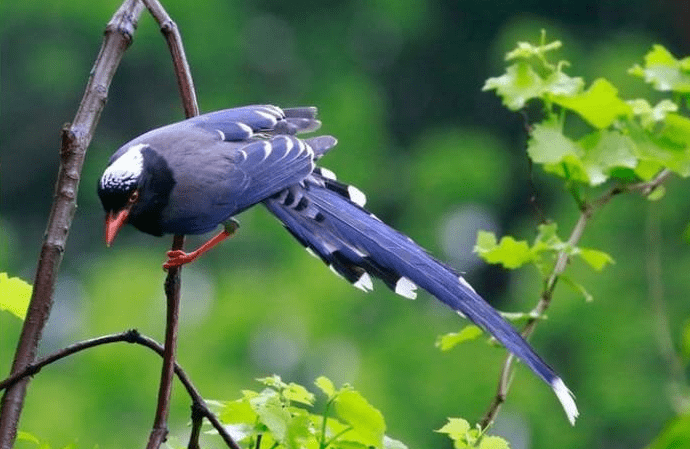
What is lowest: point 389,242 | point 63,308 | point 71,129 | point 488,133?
point 63,308

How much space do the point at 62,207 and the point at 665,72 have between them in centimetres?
100

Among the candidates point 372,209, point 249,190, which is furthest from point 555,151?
point 372,209

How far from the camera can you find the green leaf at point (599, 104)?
2.32 meters

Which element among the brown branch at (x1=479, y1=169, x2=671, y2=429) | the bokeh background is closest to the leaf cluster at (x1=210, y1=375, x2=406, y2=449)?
the brown branch at (x1=479, y1=169, x2=671, y2=429)

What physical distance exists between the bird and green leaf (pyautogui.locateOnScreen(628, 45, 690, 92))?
0.44m

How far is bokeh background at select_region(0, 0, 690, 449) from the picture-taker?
36.3 feet

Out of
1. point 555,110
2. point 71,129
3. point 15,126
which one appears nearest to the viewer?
point 71,129

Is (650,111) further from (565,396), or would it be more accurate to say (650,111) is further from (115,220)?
(115,220)

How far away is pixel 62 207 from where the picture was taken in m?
1.76

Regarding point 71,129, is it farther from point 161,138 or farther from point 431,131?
point 431,131

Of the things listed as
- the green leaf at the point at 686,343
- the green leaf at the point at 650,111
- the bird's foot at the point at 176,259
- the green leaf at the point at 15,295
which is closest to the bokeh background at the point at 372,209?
the green leaf at the point at 650,111

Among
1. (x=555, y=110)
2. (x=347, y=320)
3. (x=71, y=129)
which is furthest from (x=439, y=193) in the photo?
(x=71, y=129)

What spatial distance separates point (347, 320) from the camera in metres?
11.9

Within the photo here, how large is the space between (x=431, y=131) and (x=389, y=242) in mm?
12293
